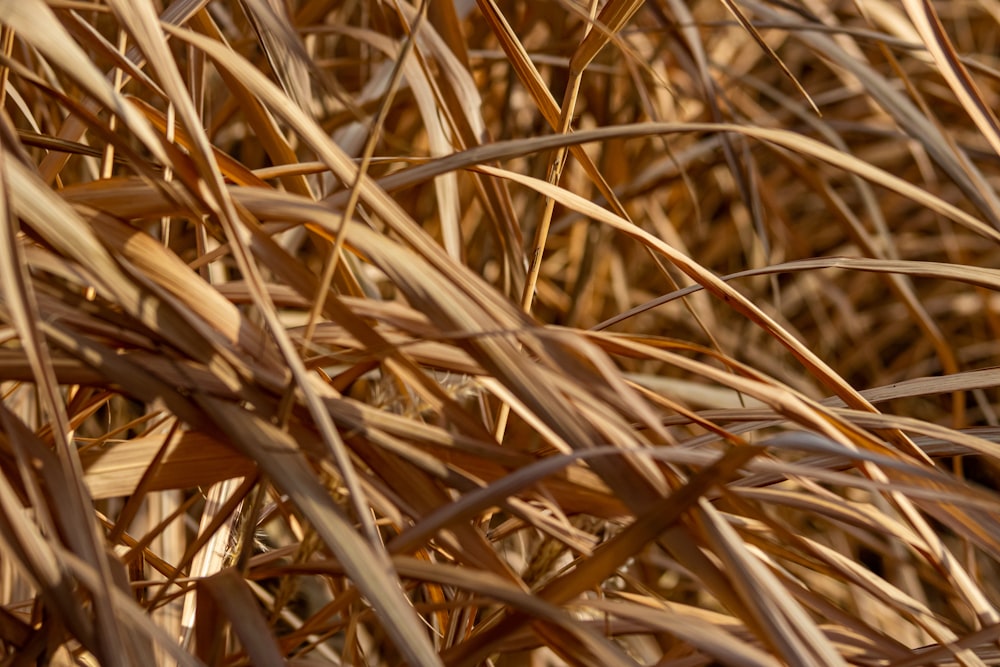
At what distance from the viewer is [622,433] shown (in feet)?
0.71

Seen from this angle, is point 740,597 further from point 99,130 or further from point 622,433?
point 99,130

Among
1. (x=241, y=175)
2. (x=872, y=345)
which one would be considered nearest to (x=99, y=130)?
(x=241, y=175)

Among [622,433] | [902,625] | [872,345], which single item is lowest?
[902,625]

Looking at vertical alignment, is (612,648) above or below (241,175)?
below

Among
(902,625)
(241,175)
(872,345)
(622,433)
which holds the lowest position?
(902,625)

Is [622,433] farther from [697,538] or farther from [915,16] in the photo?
[915,16]

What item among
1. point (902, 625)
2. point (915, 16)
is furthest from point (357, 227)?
point (902, 625)

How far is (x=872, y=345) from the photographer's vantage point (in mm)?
1217

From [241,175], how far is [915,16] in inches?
8.0

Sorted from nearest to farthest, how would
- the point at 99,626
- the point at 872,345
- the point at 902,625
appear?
the point at 99,626, the point at 902,625, the point at 872,345

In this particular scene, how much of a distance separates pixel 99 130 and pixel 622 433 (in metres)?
0.14

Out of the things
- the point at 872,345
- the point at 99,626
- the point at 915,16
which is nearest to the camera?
the point at 99,626

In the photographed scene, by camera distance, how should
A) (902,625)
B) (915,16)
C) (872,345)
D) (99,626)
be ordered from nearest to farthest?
(99,626), (915,16), (902,625), (872,345)

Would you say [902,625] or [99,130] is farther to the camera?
[902,625]
